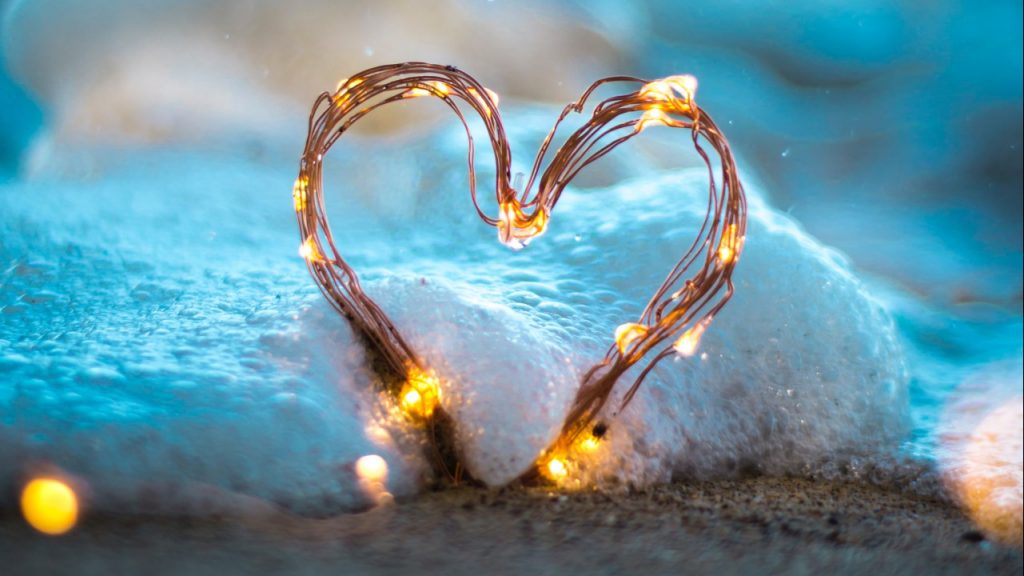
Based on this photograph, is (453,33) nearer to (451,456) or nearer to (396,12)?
(396,12)

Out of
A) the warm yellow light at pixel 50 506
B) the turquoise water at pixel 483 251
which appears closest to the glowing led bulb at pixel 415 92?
the turquoise water at pixel 483 251

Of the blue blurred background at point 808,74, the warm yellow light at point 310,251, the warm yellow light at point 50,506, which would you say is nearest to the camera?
the warm yellow light at point 50,506

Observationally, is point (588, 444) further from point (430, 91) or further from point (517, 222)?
point (430, 91)

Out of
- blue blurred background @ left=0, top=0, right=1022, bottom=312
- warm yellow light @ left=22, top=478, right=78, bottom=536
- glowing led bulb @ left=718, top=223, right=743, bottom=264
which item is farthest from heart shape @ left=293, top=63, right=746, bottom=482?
blue blurred background @ left=0, top=0, right=1022, bottom=312

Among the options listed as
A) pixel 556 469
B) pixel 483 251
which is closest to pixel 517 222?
pixel 556 469

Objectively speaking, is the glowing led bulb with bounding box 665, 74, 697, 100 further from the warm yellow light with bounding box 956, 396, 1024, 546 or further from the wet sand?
the warm yellow light with bounding box 956, 396, 1024, 546

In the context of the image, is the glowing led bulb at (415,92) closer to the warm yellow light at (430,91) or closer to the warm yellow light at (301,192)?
the warm yellow light at (430,91)

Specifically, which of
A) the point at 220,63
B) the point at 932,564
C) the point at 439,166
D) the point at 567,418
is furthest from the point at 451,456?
the point at 220,63
